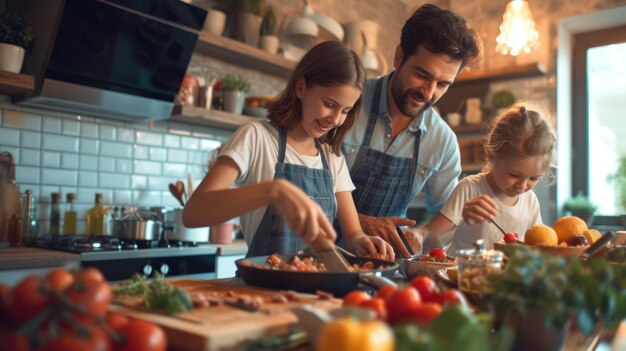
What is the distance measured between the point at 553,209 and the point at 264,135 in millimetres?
3308

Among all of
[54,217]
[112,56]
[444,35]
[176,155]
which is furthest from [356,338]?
[176,155]

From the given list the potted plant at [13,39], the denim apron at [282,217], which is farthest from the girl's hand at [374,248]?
the potted plant at [13,39]

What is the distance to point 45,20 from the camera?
111 inches

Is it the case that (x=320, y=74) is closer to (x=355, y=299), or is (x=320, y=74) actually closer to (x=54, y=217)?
(x=355, y=299)

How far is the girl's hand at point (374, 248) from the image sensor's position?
176 cm

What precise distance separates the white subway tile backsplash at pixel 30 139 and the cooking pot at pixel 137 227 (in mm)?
590

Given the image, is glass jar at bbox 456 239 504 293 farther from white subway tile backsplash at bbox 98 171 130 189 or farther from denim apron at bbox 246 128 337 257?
white subway tile backsplash at bbox 98 171 130 189

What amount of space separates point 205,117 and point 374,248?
1.95 meters

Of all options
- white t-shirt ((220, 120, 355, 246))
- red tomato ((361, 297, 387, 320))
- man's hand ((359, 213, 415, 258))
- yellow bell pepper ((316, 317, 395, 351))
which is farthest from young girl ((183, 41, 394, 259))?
yellow bell pepper ((316, 317, 395, 351))

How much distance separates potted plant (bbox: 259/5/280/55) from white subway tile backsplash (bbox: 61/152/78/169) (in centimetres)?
145

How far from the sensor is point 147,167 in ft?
11.6

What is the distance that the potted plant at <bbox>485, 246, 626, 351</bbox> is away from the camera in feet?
3.22

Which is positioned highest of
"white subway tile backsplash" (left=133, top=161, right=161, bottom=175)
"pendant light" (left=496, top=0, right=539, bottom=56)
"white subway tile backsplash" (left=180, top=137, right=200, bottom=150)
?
"pendant light" (left=496, top=0, right=539, bottom=56)

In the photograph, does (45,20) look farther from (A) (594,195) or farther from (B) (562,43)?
(A) (594,195)
